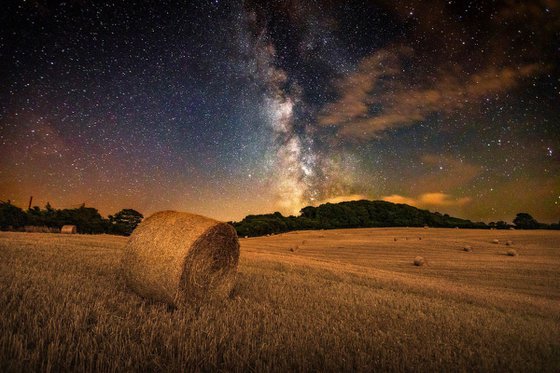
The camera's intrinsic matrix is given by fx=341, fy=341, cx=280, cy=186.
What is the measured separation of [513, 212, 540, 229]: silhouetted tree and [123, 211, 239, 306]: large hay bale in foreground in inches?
1997

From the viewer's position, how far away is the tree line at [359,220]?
159 feet

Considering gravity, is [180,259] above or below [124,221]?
below

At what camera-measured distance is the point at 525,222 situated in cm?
4666

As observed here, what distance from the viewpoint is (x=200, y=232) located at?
8250 millimetres

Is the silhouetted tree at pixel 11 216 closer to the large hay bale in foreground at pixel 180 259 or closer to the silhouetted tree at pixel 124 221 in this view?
the silhouetted tree at pixel 124 221

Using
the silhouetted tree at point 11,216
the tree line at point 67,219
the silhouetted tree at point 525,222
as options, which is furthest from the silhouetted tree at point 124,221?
the silhouetted tree at point 525,222

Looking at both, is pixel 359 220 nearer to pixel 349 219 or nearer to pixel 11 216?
pixel 349 219

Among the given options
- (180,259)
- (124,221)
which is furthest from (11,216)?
(180,259)

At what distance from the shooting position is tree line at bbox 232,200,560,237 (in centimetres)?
4841

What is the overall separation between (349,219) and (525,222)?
24679mm

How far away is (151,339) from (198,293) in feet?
12.4

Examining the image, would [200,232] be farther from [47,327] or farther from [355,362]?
[355,362]

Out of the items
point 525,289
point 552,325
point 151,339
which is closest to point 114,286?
point 151,339

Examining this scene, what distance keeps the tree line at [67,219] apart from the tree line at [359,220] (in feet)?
50.6
